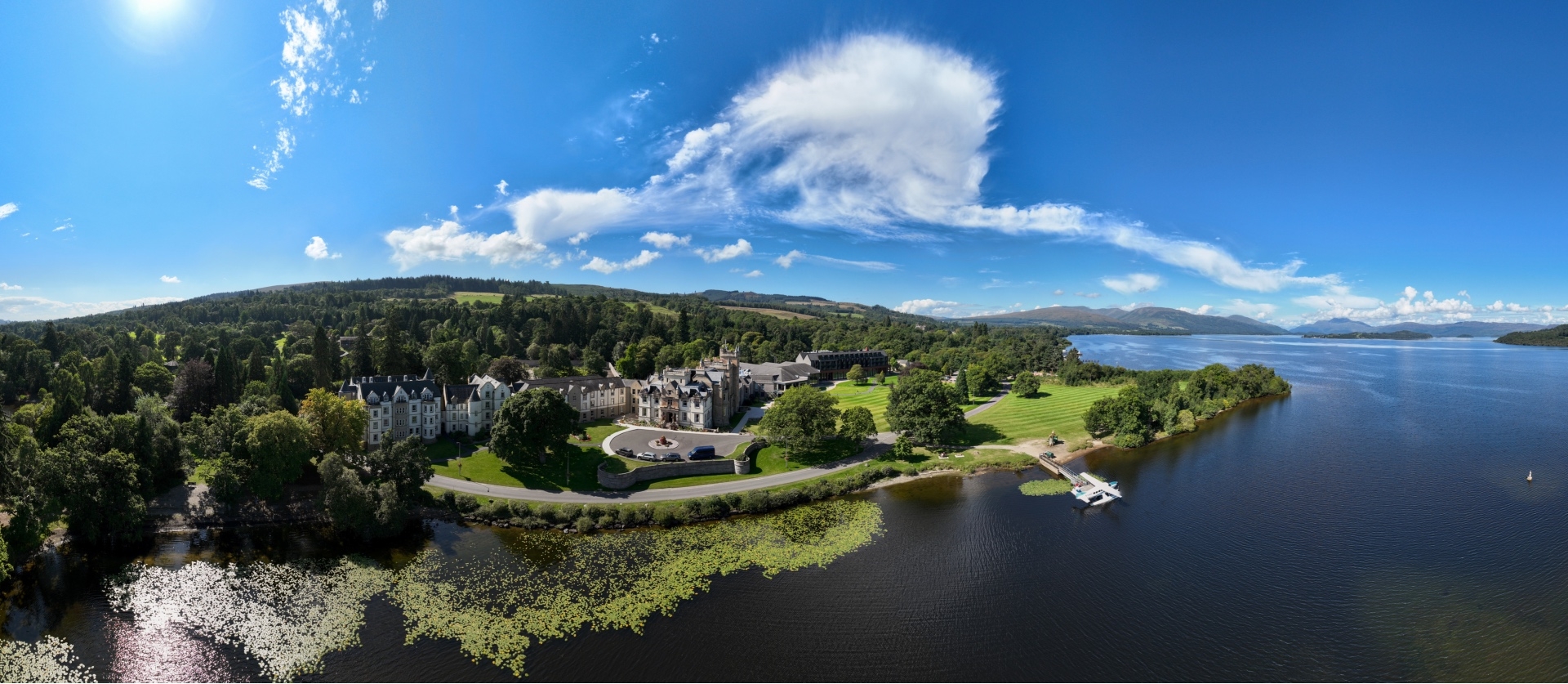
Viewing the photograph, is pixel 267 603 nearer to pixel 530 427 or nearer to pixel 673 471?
pixel 530 427

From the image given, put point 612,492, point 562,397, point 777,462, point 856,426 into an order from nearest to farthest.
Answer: point 612,492, point 562,397, point 777,462, point 856,426

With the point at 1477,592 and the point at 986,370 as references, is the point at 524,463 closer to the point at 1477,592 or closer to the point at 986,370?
the point at 1477,592

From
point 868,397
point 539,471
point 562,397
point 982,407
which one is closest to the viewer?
point 539,471

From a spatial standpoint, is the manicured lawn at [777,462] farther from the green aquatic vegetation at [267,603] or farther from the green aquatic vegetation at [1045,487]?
the green aquatic vegetation at [267,603]

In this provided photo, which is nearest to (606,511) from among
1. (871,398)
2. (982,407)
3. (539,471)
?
(539,471)

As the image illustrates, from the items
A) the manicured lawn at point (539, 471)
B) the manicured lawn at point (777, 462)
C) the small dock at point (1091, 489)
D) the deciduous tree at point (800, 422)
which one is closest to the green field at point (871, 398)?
the manicured lawn at point (777, 462)

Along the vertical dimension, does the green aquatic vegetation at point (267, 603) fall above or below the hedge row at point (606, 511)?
below

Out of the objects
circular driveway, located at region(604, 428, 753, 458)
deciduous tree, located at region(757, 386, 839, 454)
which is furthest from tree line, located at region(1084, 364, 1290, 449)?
circular driveway, located at region(604, 428, 753, 458)
